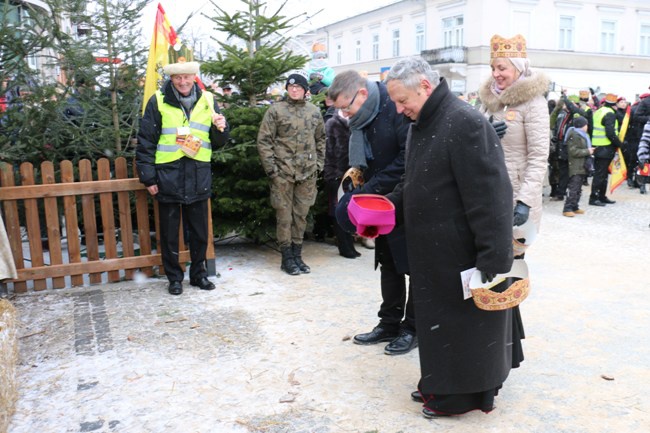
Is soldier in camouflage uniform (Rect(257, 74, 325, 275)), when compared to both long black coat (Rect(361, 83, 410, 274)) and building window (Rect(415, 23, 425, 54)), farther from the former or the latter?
building window (Rect(415, 23, 425, 54))

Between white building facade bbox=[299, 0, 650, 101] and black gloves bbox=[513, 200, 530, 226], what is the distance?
32.3 metres

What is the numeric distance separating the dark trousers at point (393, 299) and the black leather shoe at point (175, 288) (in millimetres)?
2243

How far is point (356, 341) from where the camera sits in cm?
486

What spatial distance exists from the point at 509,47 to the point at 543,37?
35858 millimetres

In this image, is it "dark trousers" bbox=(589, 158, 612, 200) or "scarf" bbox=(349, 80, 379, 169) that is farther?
"dark trousers" bbox=(589, 158, 612, 200)

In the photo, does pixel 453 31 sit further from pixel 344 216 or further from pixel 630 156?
pixel 344 216

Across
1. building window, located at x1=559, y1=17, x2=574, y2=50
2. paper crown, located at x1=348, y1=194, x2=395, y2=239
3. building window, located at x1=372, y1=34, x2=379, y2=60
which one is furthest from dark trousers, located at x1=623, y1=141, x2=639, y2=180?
building window, located at x1=372, y1=34, x2=379, y2=60

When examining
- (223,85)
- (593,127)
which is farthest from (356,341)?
(593,127)

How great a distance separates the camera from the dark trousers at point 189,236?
6.14m

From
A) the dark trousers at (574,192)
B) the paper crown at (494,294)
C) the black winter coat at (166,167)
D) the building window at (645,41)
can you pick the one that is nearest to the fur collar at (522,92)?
the paper crown at (494,294)

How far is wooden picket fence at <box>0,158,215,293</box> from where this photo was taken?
6023 millimetres

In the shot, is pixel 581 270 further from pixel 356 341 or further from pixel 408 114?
pixel 408 114

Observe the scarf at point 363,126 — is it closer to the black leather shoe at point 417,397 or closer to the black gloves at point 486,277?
the black gloves at point 486,277

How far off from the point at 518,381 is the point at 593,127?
928 centimetres
